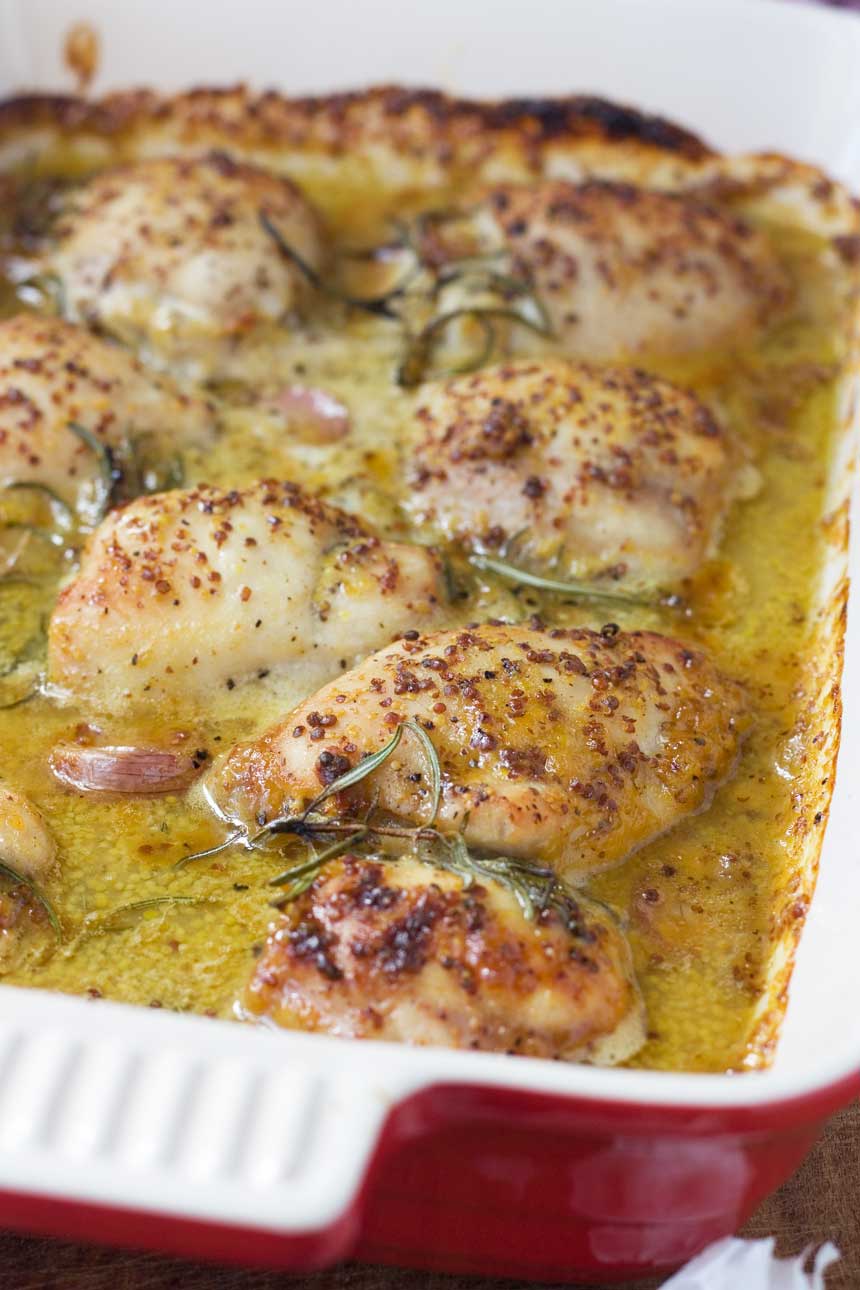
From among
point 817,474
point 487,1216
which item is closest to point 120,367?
point 817,474

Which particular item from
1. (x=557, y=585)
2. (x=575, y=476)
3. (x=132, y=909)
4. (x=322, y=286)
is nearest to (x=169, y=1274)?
(x=132, y=909)

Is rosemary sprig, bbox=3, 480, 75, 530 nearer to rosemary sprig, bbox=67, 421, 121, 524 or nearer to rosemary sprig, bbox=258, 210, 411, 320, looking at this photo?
rosemary sprig, bbox=67, 421, 121, 524

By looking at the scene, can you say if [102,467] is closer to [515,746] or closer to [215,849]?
[215,849]

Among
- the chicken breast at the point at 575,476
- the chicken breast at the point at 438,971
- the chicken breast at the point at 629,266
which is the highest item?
the chicken breast at the point at 629,266

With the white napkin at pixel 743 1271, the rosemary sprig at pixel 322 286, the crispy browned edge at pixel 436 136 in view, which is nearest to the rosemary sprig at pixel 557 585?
the rosemary sprig at pixel 322 286

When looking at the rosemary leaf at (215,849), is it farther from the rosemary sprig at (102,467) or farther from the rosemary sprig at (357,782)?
the rosemary sprig at (102,467)

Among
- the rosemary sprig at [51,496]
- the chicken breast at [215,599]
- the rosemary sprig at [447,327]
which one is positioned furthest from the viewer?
the rosemary sprig at [447,327]
